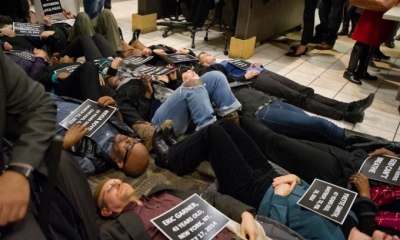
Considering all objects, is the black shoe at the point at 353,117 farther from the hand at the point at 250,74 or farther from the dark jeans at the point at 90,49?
the dark jeans at the point at 90,49

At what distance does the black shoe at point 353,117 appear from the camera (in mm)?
2707

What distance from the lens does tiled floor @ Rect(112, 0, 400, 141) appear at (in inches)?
118

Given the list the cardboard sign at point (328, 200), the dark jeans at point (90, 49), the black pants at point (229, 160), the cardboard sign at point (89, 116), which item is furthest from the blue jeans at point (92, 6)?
the cardboard sign at point (328, 200)

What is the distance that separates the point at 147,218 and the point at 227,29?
4469 mm

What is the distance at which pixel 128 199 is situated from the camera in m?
1.54

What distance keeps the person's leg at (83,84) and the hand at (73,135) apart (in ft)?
1.23

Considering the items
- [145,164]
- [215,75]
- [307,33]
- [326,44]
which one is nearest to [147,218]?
[145,164]

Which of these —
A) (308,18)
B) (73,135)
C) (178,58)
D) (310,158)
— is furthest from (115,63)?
(308,18)

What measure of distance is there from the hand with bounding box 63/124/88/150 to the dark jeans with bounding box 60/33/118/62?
4.03 ft

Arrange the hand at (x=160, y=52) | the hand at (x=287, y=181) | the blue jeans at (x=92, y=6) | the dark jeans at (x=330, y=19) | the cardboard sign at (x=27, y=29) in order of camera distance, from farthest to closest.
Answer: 1. the dark jeans at (x=330, y=19)
2. the blue jeans at (x=92, y=6)
3. the cardboard sign at (x=27, y=29)
4. the hand at (x=160, y=52)
5. the hand at (x=287, y=181)

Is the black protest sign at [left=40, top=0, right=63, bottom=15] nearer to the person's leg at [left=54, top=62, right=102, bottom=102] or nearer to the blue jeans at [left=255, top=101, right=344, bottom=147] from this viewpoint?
the person's leg at [left=54, top=62, right=102, bottom=102]

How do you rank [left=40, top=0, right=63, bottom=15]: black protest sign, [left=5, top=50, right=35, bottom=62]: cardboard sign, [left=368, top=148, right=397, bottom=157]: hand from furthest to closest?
[left=40, top=0, right=63, bottom=15]: black protest sign
[left=5, top=50, right=35, bottom=62]: cardboard sign
[left=368, top=148, right=397, bottom=157]: hand

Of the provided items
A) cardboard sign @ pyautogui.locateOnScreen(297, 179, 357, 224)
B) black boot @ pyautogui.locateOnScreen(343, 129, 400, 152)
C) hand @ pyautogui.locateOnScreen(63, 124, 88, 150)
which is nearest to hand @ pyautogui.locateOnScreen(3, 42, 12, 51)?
hand @ pyautogui.locateOnScreen(63, 124, 88, 150)

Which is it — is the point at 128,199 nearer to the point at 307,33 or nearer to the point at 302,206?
the point at 302,206
